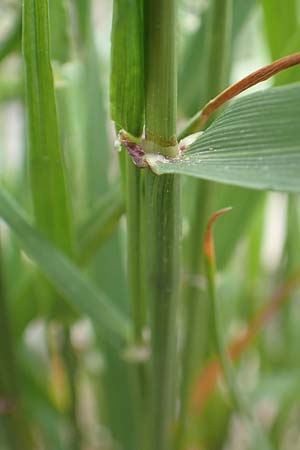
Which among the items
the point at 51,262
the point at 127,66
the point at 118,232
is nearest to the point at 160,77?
the point at 127,66

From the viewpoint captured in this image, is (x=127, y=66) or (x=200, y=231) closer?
(x=127, y=66)

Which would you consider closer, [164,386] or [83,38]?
[164,386]

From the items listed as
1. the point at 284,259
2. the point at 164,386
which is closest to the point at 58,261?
the point at 164,386

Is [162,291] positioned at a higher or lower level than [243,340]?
higher

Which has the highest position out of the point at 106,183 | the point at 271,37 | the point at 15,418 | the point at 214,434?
the point at 271,37

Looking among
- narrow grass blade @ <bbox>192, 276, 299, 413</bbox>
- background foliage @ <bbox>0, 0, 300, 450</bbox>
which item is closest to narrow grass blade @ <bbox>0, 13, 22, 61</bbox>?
background foliage @ <bbox>0, 0, 300, 450</bbox>

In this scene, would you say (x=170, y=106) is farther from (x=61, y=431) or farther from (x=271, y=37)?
(x=61, y=431)

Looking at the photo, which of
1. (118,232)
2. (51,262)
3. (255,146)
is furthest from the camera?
(118,232)

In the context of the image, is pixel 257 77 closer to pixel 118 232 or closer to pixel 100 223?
pixel 100 223

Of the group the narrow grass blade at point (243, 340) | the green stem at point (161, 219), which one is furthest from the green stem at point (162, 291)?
the narrow grass blade at point (243, 340)
